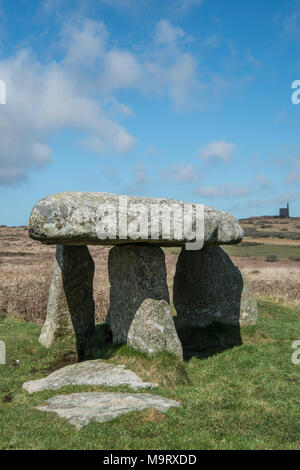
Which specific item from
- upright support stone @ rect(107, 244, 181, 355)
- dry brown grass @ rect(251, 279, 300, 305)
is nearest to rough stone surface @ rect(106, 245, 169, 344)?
upright support stone @ rect(107, 244, 181, 355)

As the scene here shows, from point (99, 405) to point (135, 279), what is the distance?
122 inches

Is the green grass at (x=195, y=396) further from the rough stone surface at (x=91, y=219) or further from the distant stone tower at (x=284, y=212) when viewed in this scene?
the distant stone tower at (x=284, y=212)

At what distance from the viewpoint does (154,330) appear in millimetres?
8961

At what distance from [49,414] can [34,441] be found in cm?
87

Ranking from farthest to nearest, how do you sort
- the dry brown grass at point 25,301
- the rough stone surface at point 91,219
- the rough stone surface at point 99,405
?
the dry brown grass at point 25,301 < the rough stone surface at point 91,219 < the rough stone surface at point 99,405

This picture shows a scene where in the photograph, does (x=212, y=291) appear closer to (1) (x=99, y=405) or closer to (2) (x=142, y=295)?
(2) (x=142, y=295)

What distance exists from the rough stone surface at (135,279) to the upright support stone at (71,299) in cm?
217

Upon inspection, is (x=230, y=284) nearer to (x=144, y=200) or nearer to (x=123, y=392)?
(x=144, y=200)

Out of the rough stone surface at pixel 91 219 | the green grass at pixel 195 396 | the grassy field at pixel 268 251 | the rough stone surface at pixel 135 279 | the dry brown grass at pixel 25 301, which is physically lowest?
the green grass at pixel 195 396

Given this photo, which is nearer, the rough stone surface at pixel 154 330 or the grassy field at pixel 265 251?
the rough stone surface at pixel 154 330

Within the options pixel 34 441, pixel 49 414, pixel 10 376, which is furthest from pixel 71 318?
pixel 34 441

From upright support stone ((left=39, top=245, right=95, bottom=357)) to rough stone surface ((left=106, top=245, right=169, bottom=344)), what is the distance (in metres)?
2.17

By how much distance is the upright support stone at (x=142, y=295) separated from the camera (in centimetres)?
905

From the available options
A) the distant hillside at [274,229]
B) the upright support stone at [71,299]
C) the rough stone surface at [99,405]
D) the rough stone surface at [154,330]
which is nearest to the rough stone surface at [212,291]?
the upright support stone at [71,299]
